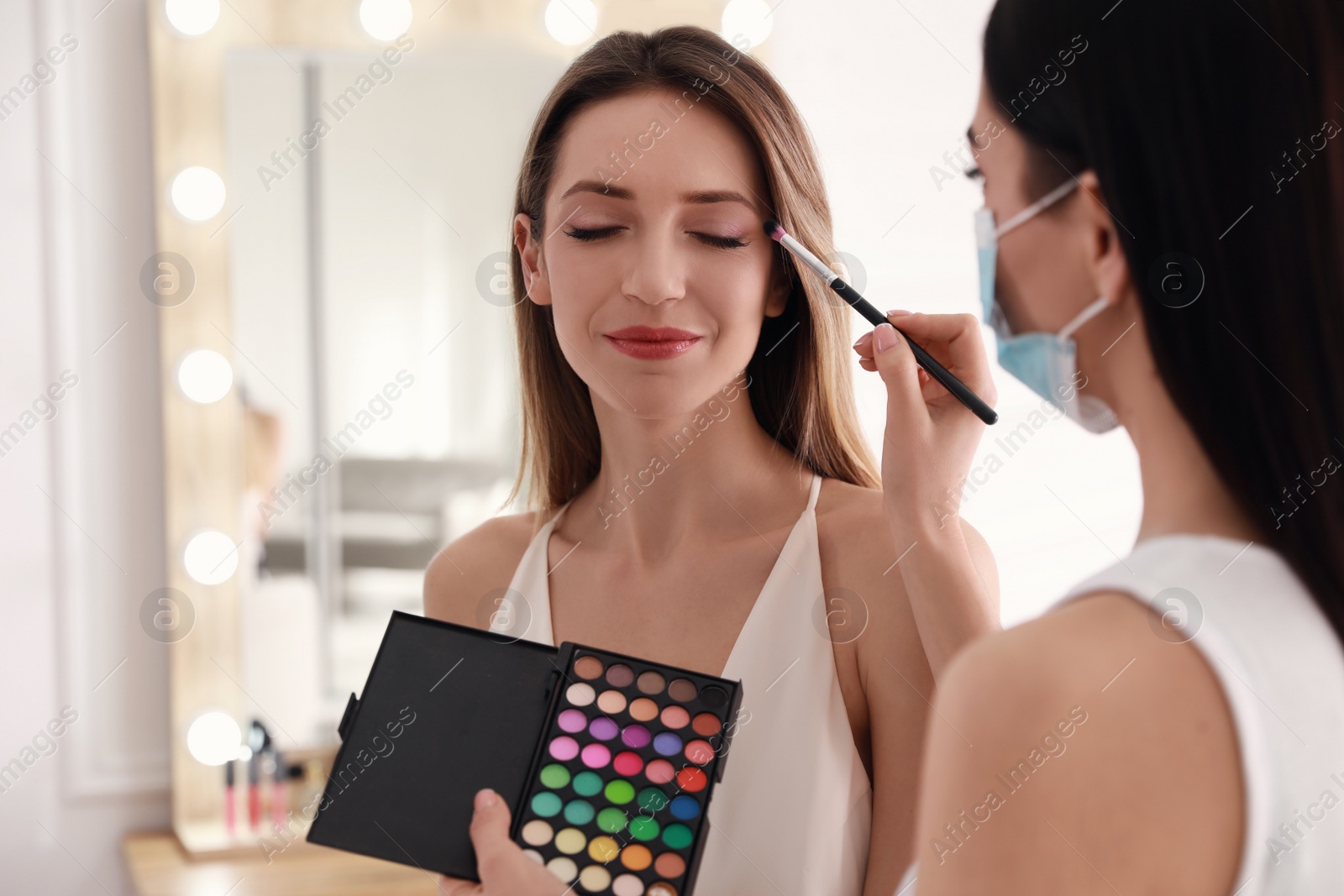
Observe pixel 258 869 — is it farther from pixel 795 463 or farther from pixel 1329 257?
pixel 1329 257

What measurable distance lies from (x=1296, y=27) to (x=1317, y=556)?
14 centimetres

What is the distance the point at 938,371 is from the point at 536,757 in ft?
0.92

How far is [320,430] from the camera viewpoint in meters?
1.24

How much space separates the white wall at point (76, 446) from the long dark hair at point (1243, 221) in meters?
1.14

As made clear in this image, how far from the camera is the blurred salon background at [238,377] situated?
1159mm

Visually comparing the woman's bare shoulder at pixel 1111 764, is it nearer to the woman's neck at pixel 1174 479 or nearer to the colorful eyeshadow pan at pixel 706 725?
the woman's neck at pixel 1174 479

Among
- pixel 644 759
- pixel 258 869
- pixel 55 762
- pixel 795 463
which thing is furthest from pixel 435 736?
pixel 55 762

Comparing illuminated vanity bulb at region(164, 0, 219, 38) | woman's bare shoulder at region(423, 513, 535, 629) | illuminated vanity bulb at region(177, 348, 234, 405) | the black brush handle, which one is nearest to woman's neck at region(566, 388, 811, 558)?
woman's bare shoulder at region(423, 513, 535, 629)

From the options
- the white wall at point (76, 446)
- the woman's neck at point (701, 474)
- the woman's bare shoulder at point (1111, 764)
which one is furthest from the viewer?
the white wall at point (76, 446)

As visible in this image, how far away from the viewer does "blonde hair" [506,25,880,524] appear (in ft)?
2.34

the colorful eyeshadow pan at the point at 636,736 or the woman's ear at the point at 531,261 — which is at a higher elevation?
the woman's ear at the point at 531,261

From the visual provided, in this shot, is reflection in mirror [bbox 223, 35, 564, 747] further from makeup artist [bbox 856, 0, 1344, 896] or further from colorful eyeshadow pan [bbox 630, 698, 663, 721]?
makeup artist [bbox 856, 0, 1344, 896]

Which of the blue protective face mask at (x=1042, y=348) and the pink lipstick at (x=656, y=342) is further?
the pink lipstick at (x=656, y=342)

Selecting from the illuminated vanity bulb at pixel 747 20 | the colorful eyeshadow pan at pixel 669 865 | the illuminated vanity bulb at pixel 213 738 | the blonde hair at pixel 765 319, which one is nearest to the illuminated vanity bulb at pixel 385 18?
the illuminated vanity bulb at pixel 747 20
